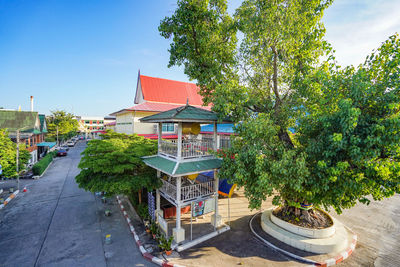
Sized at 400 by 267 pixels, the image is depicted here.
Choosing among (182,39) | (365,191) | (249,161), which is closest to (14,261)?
(249,161)

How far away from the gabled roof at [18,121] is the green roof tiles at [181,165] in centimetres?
2522

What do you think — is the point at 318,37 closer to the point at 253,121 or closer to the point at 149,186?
the point at 253,121

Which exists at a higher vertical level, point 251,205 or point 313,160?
point 313,160

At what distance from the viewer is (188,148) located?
31.3ft

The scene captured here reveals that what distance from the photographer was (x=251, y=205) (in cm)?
797

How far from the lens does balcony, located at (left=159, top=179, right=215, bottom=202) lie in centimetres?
938

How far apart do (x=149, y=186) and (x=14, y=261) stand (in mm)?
6221

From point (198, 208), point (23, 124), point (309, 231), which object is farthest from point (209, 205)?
point (23, 124)

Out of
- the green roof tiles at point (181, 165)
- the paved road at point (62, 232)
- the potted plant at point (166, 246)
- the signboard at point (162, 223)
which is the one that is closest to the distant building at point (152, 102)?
the paved road at point (62, 232)

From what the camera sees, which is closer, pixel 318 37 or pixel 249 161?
pixel 249 161

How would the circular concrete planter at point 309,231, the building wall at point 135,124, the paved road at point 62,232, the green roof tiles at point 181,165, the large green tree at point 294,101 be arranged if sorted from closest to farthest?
the large green tree at point 294,101, the paved road at point 62,232, the green roof tiles at point 181,165, the circular concrete planter at point 309,231, the building wall at point 135,124

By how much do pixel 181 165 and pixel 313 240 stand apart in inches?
284

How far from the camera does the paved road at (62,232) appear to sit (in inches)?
321

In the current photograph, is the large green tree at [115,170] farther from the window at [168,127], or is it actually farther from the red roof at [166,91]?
the red roof at [166,91]
